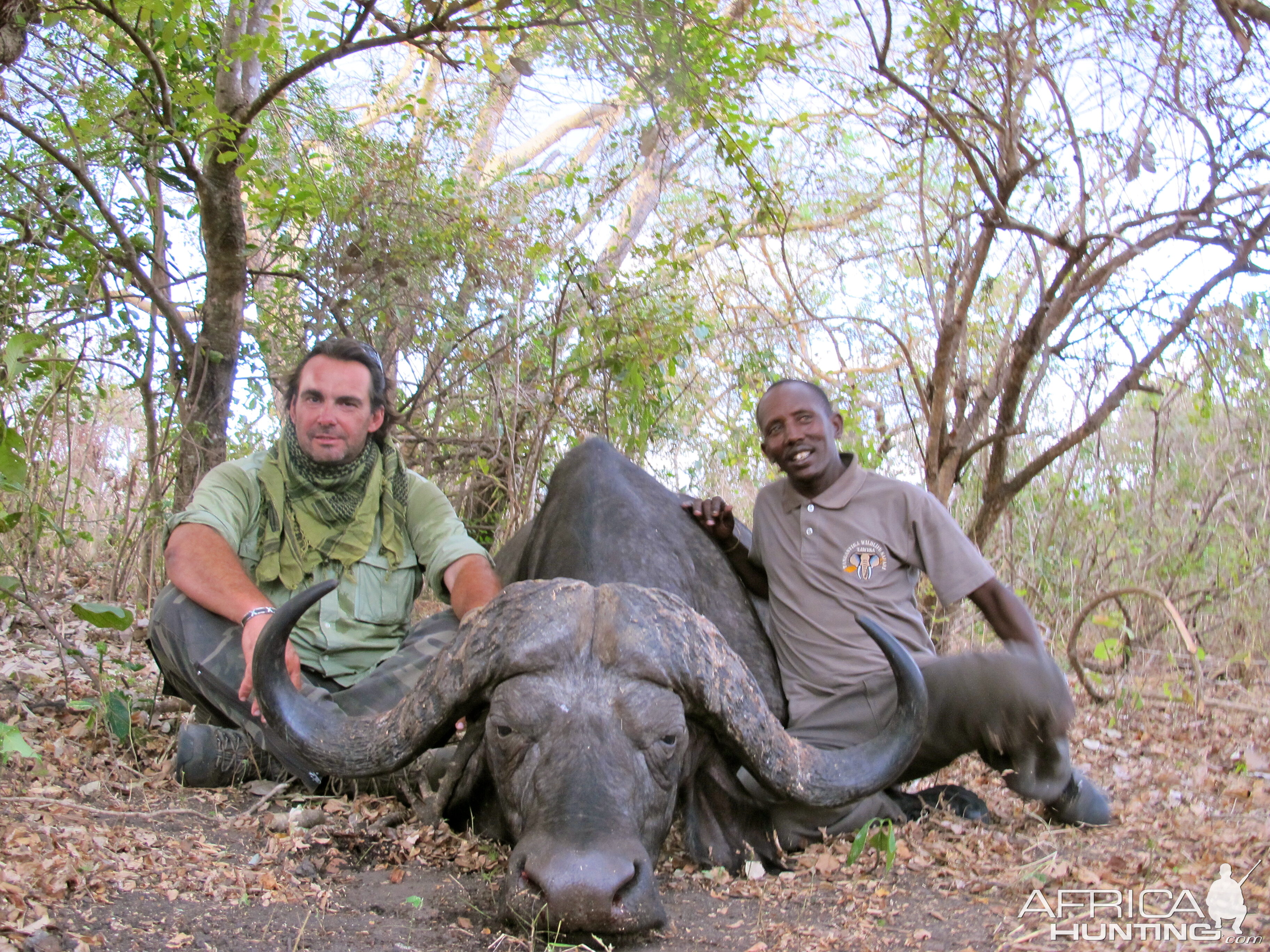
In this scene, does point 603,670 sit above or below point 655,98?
below

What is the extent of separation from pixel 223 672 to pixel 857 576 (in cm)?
233

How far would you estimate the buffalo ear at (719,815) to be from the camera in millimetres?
3371

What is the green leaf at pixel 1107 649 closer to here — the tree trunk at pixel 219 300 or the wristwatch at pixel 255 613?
the wristwatch at pixel 255 613

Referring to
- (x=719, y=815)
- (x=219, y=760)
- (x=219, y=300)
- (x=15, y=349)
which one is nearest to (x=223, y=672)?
(x=219, y=760)

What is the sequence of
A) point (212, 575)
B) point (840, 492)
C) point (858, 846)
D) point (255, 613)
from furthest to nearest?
point (840, 492) < point (212, 575) < point (255, 613) < point (858, 846)

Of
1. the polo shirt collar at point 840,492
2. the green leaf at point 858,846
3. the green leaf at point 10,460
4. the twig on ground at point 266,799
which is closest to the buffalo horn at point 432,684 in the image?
the twig on ground at point 266,799

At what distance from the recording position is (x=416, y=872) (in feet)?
10.3

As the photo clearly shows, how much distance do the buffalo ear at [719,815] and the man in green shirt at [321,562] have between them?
1.12m

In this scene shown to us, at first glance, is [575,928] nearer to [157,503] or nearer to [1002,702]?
[1002,702]

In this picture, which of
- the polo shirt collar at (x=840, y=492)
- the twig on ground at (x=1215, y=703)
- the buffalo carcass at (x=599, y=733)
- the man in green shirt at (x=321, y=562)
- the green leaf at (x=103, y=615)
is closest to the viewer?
the buffalo carcass at (x=599, y=733)

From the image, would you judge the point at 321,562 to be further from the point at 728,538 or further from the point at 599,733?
the point at 599,733

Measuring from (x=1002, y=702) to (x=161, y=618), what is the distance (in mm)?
2989

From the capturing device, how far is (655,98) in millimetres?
5695

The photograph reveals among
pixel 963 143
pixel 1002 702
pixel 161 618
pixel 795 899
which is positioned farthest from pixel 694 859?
pixel 963 143
